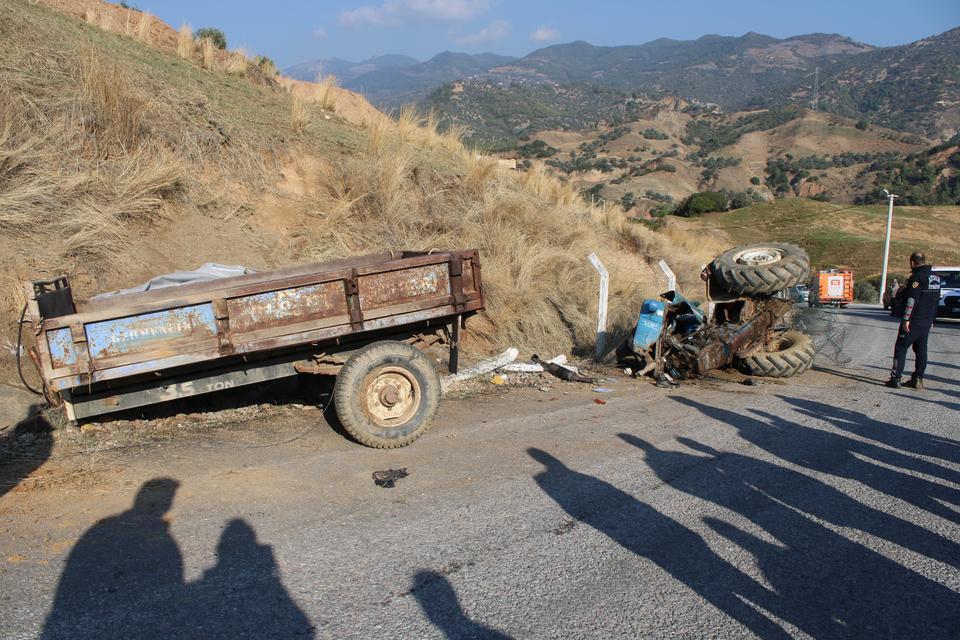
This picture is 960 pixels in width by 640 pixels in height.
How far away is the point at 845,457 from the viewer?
6234 mm

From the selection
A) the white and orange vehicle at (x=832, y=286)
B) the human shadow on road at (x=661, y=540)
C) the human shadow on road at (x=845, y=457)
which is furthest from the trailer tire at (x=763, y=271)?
the white and orange vehicle at (x=832, y=286)

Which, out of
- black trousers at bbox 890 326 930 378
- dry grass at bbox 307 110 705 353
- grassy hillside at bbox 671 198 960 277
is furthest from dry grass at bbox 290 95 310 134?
grassy hillside at bbox 671 198 960 277

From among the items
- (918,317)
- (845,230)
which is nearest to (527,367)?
(918,317)

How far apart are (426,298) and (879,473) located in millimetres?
4343

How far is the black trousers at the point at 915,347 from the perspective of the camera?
9.20 metres

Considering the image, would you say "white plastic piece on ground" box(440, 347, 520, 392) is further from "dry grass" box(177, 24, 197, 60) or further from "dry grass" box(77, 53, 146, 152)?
"dry grass" box(177, 24, 197, 60)

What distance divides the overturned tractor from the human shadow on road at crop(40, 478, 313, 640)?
21.7 feet

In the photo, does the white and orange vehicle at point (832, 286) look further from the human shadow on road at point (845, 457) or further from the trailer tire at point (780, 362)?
the human shadow on road at point (845, 457)

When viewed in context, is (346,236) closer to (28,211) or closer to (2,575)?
(28,211)

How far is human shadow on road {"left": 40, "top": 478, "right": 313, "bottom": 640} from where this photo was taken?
3328 millimetres

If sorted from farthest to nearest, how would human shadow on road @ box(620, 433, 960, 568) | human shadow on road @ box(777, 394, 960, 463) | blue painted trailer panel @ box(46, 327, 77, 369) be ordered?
human shadow on road @ box(777, 394, 960, 463)
blue painted trailer panel @ box(46, 327, 77, 369)
human shadow on road @ box(620, 433, 960, 568)

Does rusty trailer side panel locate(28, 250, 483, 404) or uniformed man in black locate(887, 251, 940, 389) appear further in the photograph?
uniformed man in black locate(887, 251, 940, 389)

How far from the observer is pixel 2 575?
383 cm

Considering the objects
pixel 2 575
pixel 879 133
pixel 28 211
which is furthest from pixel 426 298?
pixel 879 133
